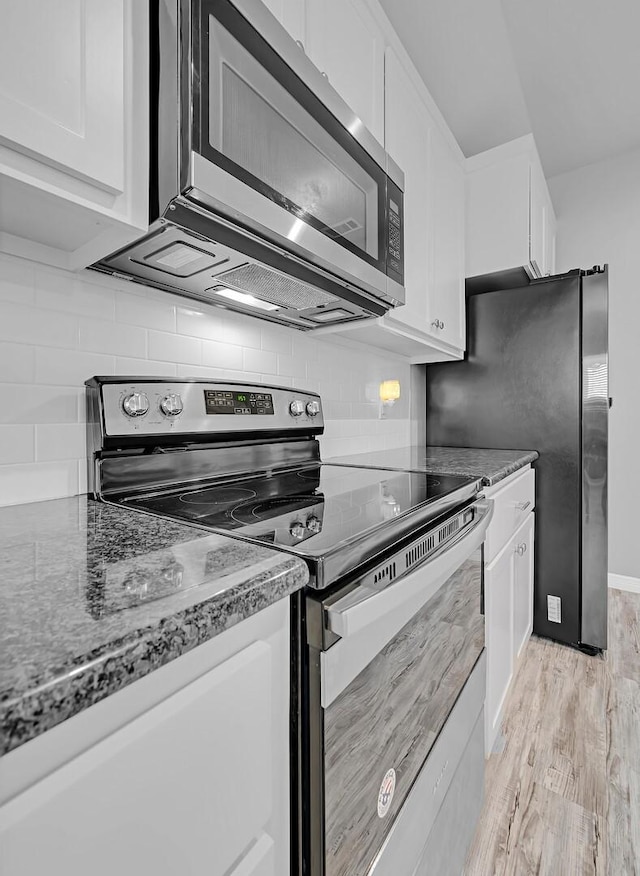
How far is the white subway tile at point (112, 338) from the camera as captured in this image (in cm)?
100

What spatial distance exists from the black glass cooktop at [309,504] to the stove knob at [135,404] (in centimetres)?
19

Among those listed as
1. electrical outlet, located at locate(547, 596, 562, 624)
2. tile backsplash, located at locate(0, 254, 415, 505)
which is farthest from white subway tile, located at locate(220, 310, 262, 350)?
electrical outlet, located at locate(547, 596, 562, 624)

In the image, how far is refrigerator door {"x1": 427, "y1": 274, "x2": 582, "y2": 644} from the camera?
208 centimetres

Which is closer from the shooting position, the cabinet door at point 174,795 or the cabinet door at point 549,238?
the cabinet door at point 174,795

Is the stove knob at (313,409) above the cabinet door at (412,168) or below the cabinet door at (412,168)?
below

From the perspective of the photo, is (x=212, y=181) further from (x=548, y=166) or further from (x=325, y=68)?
(x=548, y=166)

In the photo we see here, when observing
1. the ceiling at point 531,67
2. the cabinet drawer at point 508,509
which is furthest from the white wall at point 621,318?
the cabinet drawer at point 508,509

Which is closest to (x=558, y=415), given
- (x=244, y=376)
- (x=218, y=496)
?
(x=244, y=376)

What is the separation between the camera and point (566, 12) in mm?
1813

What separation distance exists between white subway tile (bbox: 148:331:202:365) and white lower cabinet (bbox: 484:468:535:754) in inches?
38.7

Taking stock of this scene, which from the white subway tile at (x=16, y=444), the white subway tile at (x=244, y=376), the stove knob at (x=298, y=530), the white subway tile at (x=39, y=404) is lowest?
the stove knob at (x=298, y=530)

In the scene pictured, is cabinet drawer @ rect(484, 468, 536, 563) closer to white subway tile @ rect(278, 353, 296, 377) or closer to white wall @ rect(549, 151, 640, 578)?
white subway tile @ rect(278, 353, 296, 377)

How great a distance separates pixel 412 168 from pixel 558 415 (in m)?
1.31

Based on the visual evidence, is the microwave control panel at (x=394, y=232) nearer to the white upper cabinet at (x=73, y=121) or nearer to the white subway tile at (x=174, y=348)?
the white subway tile at (x=174, y=348)
